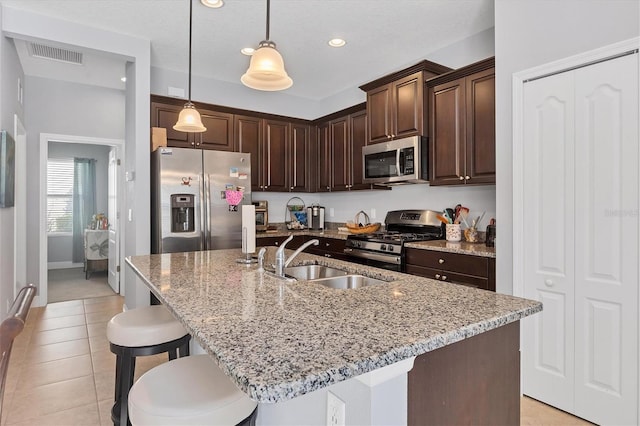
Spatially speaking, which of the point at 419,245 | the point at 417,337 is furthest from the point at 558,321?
the point at 417,337

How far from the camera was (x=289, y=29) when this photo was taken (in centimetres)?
327

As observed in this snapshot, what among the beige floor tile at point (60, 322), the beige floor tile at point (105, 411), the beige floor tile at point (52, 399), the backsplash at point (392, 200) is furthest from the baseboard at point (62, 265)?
the beige floor tile at point (105, 411)

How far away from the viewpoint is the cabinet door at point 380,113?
3.64m

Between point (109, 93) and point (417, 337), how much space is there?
5.44m

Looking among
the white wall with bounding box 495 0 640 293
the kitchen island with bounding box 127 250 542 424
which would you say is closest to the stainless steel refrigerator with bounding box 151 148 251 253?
the kitchen island with bounding box 127 250 542 424

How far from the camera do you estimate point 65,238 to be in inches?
289

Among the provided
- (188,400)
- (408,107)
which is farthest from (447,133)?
(188,400)

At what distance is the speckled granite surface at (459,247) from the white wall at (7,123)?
3.51 m

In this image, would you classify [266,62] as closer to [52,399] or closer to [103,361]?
[52,399]

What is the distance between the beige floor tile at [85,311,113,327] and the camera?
12.7ft

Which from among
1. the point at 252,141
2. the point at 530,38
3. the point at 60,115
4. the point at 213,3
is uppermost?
the point at 213,3

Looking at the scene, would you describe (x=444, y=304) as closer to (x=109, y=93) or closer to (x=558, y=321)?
(x=558, y=321)

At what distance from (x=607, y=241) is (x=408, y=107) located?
196cm

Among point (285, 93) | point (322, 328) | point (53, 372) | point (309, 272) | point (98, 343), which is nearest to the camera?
point (322, 328)
